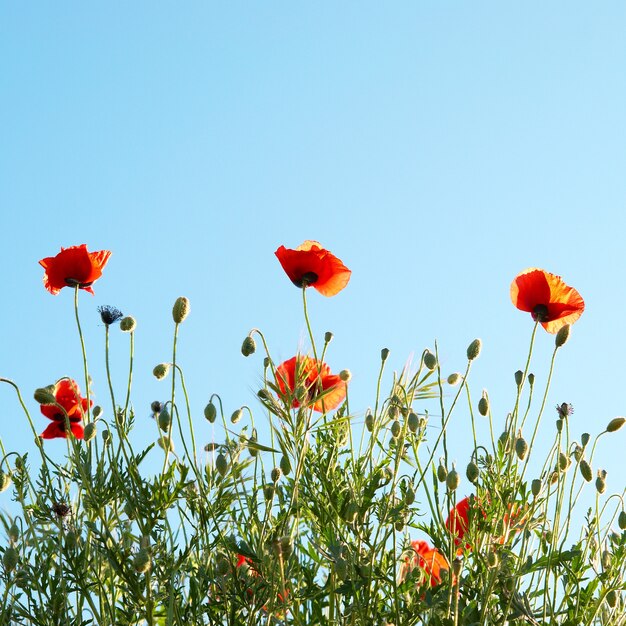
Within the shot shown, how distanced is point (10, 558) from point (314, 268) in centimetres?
112

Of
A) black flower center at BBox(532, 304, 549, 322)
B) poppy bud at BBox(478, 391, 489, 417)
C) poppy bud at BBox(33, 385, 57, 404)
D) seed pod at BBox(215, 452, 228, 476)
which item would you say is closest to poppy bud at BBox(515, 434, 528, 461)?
poppy bud at BBox(478, 391, 489, 417)

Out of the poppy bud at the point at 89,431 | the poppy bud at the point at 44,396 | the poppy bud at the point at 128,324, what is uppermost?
the poppy bud at the point at 128,324

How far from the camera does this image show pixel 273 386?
2512mm

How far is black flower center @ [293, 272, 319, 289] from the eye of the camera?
282cm

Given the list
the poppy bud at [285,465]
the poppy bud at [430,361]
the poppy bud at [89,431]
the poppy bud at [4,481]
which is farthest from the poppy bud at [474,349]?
the poppy bud at [4,481]

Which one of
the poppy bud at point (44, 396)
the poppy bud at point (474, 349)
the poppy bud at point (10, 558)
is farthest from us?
the poppy bud at point (474, 349)

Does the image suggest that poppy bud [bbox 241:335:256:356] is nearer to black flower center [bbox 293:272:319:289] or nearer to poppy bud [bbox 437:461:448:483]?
black flower center [bbox 293:272:319:289]

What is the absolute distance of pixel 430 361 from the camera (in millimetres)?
2773

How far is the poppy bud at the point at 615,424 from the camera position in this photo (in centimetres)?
279

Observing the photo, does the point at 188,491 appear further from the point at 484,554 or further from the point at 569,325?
the point at 569,325

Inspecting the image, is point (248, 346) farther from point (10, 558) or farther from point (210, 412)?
point (10, 558)

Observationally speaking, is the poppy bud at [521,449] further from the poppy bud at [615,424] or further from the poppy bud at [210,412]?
the poppy bud at [210,412]

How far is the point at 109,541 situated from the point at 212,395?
511 mm

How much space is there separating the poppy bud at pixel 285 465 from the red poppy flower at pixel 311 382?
14 centimetres
